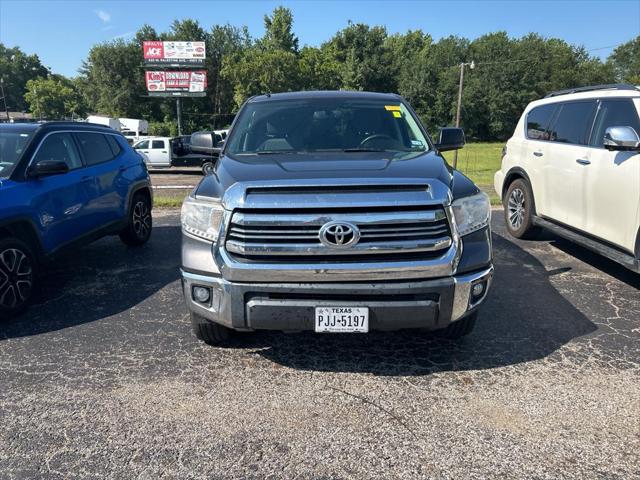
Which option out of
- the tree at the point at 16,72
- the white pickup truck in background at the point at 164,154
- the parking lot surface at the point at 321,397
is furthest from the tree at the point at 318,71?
the tree at the point at 16,72

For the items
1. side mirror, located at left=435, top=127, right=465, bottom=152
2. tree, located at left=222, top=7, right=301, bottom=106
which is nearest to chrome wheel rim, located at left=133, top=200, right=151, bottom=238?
side mirror, located at left=435, top=127, right=465, bottom=152

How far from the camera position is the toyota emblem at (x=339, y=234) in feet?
9.34

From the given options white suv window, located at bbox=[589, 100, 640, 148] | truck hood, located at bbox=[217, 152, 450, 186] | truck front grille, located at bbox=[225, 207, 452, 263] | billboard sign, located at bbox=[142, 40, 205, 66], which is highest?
billboard sign, located at bbox=[142, 40, 205, 66]

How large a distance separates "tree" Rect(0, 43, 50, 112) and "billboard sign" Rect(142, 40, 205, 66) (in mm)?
83794

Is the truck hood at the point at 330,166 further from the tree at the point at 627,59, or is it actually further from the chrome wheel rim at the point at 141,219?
the tree at the point at 627,59

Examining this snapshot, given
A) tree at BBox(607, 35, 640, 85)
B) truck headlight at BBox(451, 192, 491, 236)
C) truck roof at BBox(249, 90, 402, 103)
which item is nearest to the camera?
truck headlight at BBox(451, 192, 491, 236)

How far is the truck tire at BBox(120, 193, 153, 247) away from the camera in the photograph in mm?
6596

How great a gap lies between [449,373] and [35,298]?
409 centimetres

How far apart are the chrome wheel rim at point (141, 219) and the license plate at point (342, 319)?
4.63 meters

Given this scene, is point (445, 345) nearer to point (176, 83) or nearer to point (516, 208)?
point (516, 208)

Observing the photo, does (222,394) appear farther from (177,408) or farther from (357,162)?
(357,162)

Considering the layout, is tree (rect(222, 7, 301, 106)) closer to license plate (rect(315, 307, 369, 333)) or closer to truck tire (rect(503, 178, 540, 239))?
truck tire (rect(503, 178, 540, 239))

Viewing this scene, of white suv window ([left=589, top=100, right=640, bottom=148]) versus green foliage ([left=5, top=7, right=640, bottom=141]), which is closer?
white suv window ([left=589, top=100, right=640, bottom=148])

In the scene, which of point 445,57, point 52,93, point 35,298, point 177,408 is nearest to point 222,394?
point 177,408
